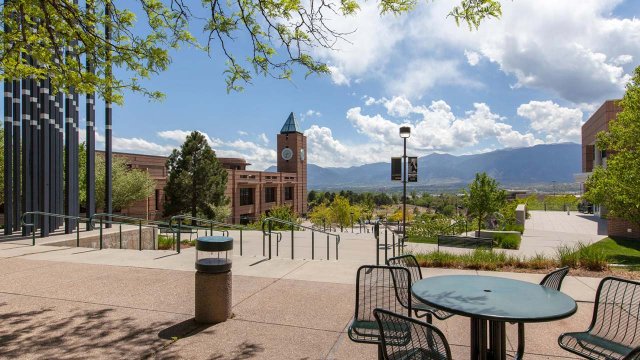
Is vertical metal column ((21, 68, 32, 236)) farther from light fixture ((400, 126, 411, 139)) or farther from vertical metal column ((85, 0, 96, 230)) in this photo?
light fixture ((400, 126, 411, 139))

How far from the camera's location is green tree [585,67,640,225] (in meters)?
15.3

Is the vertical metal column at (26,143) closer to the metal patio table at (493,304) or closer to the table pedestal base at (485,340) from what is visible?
the metal patio table at (493,304)

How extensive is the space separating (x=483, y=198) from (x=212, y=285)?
22.5 m

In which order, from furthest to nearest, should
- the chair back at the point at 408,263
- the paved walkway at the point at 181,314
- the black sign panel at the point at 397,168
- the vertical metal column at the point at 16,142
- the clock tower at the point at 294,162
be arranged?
the clock tower at the point at 294,162 → the black sign panel at the point at 397,168 → the vertical metal column at the point at 16,142 → the chair back at the point at 408,263 → the paved walkway at the point at 181,314

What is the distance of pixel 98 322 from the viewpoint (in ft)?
18.0

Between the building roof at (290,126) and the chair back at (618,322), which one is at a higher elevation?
the building roof at (290,126)

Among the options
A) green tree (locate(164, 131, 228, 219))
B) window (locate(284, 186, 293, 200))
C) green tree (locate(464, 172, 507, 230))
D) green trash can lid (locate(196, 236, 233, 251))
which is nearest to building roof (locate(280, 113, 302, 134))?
window (locate(284, 186, 293, 200))

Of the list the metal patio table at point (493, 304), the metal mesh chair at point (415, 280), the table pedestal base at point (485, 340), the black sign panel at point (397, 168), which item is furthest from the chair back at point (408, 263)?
the black sign panel at point (397, 168)

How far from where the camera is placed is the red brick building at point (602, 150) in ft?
82.2

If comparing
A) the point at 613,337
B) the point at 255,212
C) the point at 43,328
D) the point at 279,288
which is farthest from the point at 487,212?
the point at 255,212

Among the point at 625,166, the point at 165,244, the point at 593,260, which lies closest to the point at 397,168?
the point at 625,166

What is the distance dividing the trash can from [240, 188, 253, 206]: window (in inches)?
2024

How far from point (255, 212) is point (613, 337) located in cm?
5638

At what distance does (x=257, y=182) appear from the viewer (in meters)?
58.9
